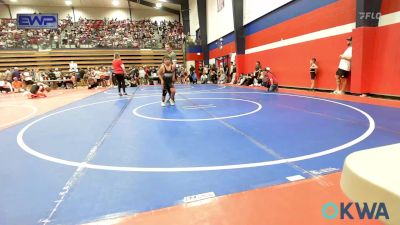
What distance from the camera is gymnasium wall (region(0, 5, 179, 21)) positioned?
27500mm

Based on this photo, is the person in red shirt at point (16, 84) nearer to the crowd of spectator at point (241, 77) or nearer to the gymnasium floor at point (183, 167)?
the crowd of spectator at point (241, 77)

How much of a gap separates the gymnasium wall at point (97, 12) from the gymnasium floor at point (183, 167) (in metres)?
27.2

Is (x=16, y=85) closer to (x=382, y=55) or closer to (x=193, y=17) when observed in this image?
(x=193, y=17)

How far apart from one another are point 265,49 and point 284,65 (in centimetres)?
212

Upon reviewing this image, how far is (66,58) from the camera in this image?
972 inches

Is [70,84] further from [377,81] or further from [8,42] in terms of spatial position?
[377,81]

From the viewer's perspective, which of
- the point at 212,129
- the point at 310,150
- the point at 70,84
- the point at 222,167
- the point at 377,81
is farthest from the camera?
the point at 70,84

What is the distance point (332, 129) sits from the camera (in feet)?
14.5

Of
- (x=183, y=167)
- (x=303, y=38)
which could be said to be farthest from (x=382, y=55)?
(x=183, y=167)

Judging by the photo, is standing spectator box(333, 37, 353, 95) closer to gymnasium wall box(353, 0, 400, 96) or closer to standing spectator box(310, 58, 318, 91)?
gymnasium wall box(353, 0, 400, 96)

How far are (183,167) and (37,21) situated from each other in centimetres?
2181

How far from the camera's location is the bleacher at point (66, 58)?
925 inches

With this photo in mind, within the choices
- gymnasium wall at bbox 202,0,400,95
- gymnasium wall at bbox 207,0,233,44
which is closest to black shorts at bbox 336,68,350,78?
gymnasium wall at bbox 202,0,400,95

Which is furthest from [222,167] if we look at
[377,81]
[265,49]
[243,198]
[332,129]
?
[265,49]
